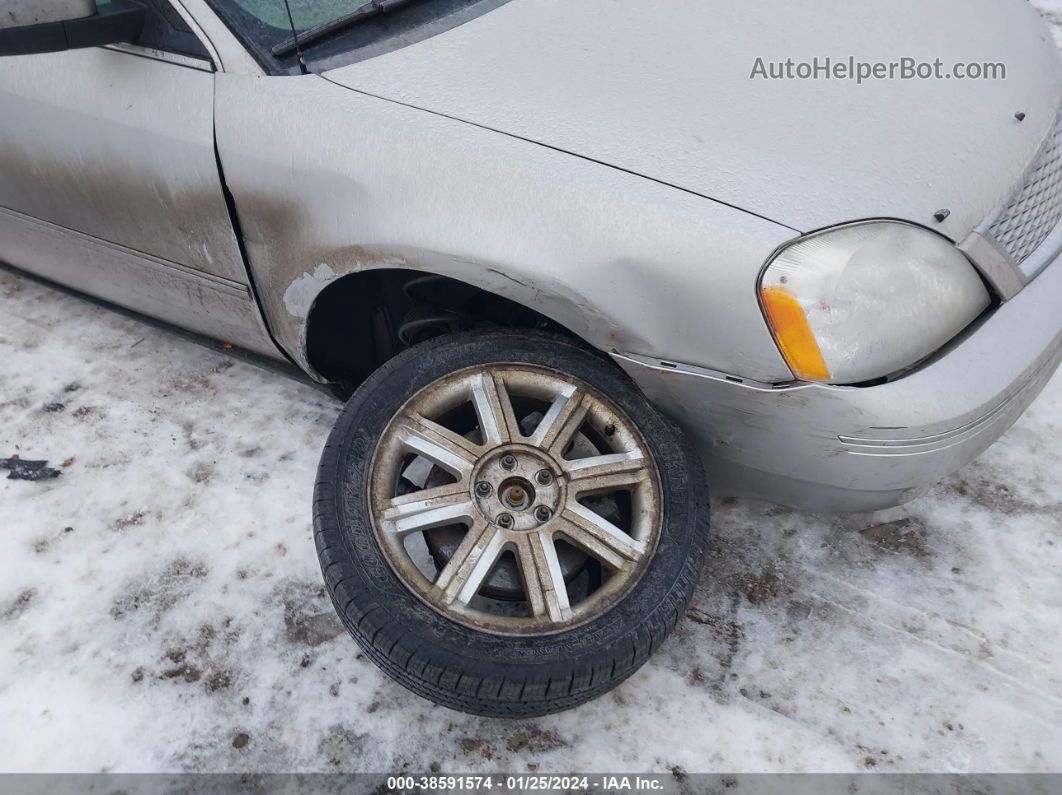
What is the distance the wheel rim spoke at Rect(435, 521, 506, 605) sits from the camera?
5.96 ft

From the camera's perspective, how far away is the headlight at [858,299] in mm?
1597

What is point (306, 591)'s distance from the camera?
2.16 m

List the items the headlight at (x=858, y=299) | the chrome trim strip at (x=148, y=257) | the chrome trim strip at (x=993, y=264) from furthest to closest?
the chrome trim strip at (x=148, y=257) < the chrome trim strip at (x=993, y=264) < the headlight at (x=858, y=299)

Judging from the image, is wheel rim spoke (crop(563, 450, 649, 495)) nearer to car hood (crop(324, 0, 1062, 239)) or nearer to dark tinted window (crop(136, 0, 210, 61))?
car hood (crop(324, 0, 1062, 239))

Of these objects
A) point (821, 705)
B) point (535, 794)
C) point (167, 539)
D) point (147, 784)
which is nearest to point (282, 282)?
point (167, 539)

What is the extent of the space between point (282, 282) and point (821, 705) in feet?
5.55

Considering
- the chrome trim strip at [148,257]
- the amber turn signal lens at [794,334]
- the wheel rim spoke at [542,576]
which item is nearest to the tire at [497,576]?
the wheel rim spoke at [542,576]

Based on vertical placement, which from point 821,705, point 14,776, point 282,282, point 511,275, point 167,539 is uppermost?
point 511,275

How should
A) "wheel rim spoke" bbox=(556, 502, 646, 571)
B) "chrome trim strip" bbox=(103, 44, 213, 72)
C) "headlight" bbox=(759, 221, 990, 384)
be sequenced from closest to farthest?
"headlight" bbox=(759, 221, 990, 384), "wheel rim spoke" bbox=(556, 502, 646, 571), "chrome trim strip" bbox=(103, 44, 213, 72)

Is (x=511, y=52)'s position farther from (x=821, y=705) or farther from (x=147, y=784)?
(x=147, y=784)

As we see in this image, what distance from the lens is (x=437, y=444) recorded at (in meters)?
1.96

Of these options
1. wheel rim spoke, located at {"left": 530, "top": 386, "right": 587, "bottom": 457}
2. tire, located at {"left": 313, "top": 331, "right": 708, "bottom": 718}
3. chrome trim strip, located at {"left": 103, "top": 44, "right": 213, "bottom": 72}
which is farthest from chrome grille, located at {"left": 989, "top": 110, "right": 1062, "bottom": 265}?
chrome trim strip, located at {"left": 103, "top": 44, "right": 213, "bottom": 72}

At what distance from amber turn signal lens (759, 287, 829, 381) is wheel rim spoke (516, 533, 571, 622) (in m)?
0.68
